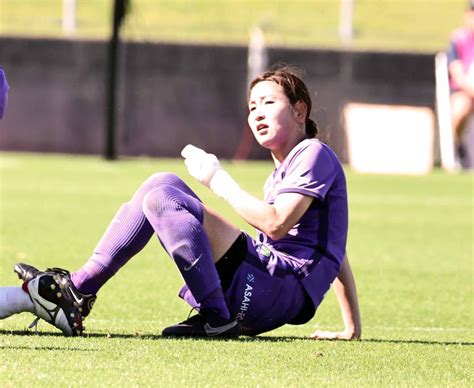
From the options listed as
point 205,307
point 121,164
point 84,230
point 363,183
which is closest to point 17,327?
point 205,307

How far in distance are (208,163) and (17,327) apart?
1.37 m

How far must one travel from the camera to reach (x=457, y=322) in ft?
24.2

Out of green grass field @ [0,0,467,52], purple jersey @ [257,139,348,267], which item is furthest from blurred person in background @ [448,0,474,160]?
purple jersey @ [257,139,348,267]

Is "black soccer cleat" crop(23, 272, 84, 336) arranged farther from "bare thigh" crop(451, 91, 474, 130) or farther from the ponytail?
"bare thigh" crop(451, 91, 474, 130)

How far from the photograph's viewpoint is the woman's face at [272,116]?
19.4 ft

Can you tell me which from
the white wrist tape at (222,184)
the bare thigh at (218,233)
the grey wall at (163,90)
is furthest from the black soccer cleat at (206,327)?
the grey wall at (163,90)

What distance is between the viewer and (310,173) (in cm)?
579

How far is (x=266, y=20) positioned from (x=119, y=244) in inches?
1049

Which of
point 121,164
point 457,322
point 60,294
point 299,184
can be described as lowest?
point 121,164

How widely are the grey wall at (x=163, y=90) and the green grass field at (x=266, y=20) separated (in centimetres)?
155

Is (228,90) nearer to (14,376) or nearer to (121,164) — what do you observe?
(121,164)

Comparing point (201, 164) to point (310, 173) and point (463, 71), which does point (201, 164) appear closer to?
point (310, 173)

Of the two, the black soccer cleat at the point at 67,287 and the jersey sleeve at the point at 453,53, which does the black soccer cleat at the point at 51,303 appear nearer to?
the black soccer cleat at the point at 67,287

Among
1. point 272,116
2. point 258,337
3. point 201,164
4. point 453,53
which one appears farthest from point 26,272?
point 453,53
